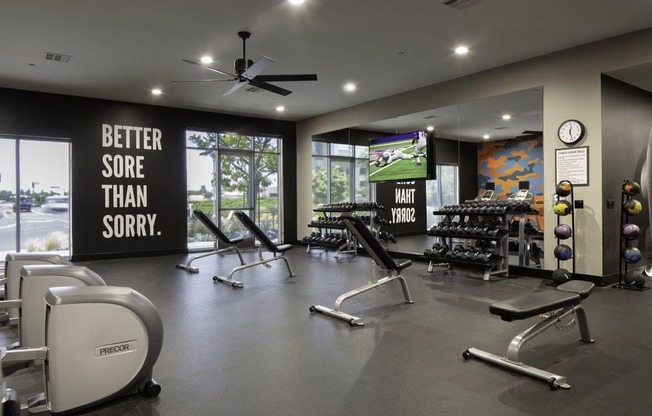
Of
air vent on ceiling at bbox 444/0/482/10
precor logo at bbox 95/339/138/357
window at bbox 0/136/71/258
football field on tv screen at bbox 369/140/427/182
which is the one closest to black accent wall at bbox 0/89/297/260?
window at bbox 0/136/71/258

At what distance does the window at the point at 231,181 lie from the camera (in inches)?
337

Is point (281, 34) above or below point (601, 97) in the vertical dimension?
above

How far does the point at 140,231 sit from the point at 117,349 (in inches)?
252

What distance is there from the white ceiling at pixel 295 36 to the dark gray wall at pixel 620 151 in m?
0.90

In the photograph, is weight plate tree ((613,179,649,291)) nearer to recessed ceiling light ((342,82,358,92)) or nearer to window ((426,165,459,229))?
window ((426,165,459,229))

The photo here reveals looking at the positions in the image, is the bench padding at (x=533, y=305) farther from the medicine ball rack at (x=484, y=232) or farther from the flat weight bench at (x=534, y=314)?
the medicine ball rack at (x=484, y=232)

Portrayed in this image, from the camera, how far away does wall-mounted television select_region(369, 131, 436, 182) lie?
6.79 meters

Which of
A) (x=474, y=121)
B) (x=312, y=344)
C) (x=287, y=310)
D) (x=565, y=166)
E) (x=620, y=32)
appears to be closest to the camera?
(x=312, y=344)

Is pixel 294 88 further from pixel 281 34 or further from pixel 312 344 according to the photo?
pixel 312 344


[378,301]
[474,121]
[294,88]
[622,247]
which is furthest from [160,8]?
[622,247]

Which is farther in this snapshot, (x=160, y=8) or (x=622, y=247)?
(x=622, y=247)

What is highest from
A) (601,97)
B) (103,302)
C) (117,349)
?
(601,97)

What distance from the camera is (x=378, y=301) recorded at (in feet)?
13.8

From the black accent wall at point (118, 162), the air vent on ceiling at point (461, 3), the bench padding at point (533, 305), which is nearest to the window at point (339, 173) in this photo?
the black accent wall at point (118, 162)
